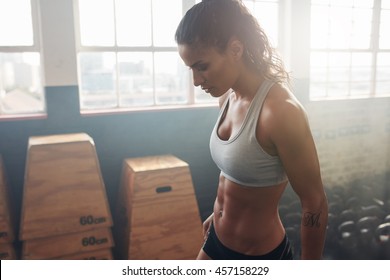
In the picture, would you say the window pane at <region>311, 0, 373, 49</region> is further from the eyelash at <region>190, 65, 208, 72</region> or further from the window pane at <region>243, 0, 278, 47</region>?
the eyelash at <region>190, 65, 208, 72</region>

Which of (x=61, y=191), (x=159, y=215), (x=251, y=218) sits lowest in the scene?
(x=159, y=215)

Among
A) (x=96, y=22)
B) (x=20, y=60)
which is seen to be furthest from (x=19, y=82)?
(x=96, y=22)

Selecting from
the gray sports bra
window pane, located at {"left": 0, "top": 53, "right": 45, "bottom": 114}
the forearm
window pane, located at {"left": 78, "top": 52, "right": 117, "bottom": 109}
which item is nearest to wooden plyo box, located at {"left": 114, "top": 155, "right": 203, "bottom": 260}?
window pane, located at {"left": 78, "top": 52, "right": 117, "bottom": 109}

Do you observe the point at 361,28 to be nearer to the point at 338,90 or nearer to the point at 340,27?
the point at 340,27

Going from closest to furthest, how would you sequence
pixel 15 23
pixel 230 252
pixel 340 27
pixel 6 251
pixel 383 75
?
1. pixel 230 252
2. pixel 6 251
3. pixel 15 23
4. pixel 340 27
5. pixel 383 75

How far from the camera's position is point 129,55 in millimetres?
2348

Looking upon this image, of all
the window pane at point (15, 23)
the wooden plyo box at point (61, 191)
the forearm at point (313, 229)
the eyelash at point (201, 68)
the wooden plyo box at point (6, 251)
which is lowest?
the wooden plyo box at point (6, 251)

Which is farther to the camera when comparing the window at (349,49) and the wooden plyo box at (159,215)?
the window at (349,49)

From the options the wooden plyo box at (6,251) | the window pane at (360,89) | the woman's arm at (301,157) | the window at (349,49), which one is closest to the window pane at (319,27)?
the window at (349,49)

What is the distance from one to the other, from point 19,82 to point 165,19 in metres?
0.94

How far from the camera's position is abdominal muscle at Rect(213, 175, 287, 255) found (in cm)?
95

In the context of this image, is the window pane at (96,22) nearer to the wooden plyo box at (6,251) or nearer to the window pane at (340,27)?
the wooden plyo box at (6,251)

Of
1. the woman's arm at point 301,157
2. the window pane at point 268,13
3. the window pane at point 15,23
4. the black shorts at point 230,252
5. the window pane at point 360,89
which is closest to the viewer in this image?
Result: the woman's arm at point 301,157

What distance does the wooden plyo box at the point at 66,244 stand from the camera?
1771 millimetres
